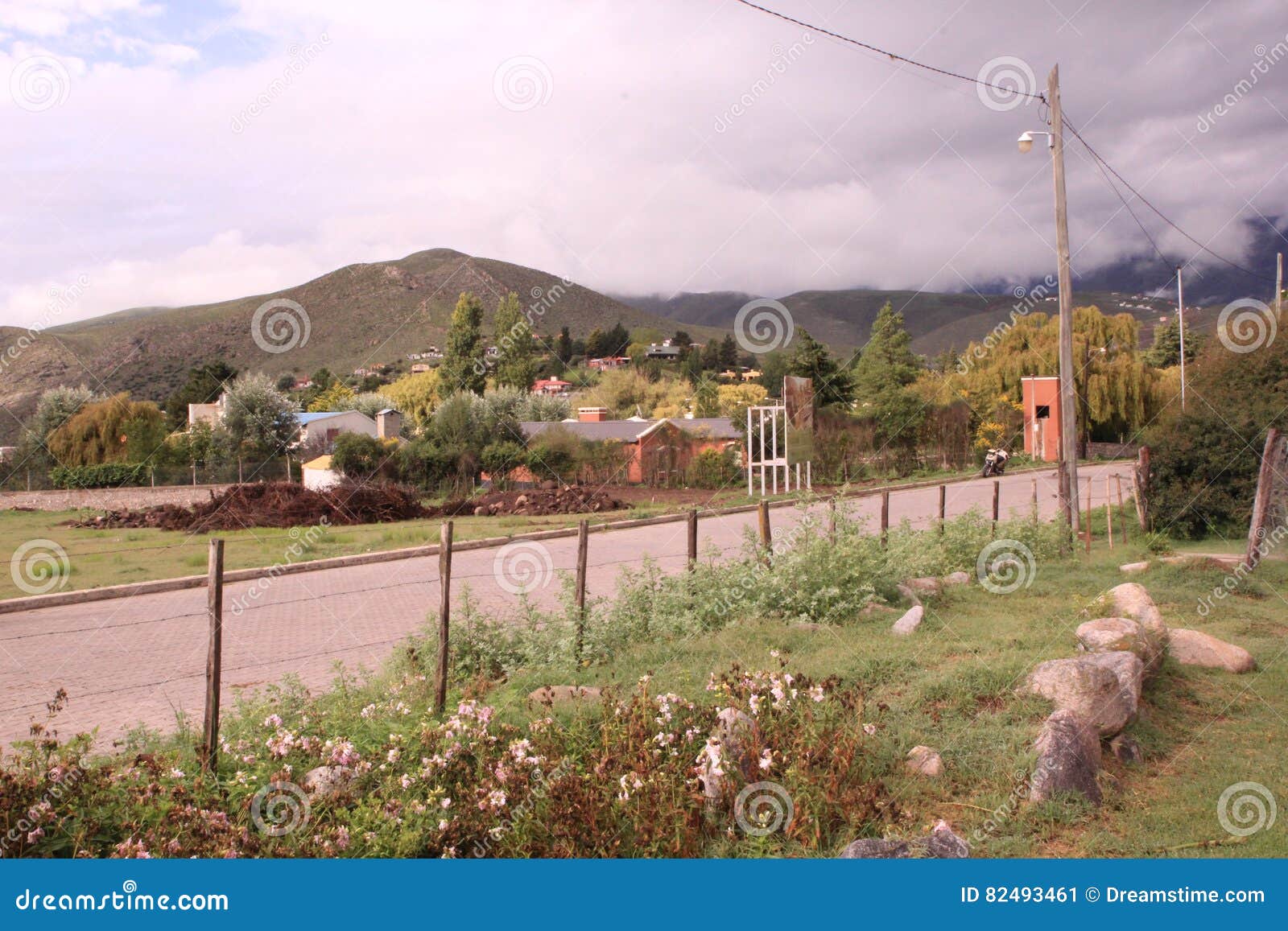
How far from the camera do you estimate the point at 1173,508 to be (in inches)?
614

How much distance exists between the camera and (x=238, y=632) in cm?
1085

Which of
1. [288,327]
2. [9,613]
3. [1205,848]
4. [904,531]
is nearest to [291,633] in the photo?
[9,613]

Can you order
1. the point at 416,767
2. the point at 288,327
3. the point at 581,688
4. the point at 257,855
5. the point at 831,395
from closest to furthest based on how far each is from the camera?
1. the point at 257,855
2. the point at 416,767
3. the point at 581,688
4. the point at 831,395
5. the point at 288,327

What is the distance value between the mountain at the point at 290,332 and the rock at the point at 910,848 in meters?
57.7

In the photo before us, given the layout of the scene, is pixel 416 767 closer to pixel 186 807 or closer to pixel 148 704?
pixel 186 807

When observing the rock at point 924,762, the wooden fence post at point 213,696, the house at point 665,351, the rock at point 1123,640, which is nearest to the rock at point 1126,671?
the rock at point 1123,640

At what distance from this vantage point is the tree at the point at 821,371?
47031 millimetres

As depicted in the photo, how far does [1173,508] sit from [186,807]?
1582 cm

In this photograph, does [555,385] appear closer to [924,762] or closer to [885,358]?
[885,358]

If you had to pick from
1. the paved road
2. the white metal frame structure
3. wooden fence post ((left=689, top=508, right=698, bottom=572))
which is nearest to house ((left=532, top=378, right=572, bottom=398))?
the white metal frame structure

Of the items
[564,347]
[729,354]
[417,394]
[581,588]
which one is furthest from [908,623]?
[729,354]

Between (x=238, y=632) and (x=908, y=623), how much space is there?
7633 mm

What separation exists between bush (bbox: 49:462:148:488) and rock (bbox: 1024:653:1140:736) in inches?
1521

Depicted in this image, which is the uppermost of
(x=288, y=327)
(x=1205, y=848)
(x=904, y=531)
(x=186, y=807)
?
(x=288, y=327)
